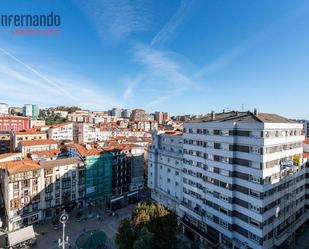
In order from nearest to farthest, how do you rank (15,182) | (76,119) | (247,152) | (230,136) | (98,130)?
1. (247,152)
2. (230,136)
3. (15,182)
4. (98,130)
5. (76,119)

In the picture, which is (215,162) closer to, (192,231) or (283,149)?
(283,149)

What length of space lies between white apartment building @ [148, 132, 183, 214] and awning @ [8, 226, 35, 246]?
98.6 ft

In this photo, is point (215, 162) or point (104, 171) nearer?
point (215, 162)

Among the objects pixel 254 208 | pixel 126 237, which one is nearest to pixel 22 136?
pixel 126 237

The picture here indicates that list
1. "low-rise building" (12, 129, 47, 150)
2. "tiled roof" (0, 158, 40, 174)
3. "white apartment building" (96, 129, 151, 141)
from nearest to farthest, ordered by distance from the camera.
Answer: "tiled roof" (0, 158, 40, 174)
"low-rise building" (12, 129, 47, 150)
"white apartment building" (96, 129, 151, 141)

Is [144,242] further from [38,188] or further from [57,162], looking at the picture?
[57,162]

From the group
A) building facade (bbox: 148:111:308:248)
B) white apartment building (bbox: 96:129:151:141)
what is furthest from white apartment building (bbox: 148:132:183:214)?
white apartment building (bbox: 96:129:151:141)

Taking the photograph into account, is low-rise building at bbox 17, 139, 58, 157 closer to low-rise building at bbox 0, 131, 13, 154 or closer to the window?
low-rise building at bbox 0, 131, 13, 154

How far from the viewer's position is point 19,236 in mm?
41594

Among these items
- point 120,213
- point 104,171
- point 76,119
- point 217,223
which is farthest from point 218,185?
point 76,119

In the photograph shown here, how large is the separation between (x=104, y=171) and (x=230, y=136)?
4084 cm

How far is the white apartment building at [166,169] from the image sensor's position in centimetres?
5347

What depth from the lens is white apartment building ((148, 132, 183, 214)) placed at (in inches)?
2105

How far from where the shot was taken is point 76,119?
6983 inches
